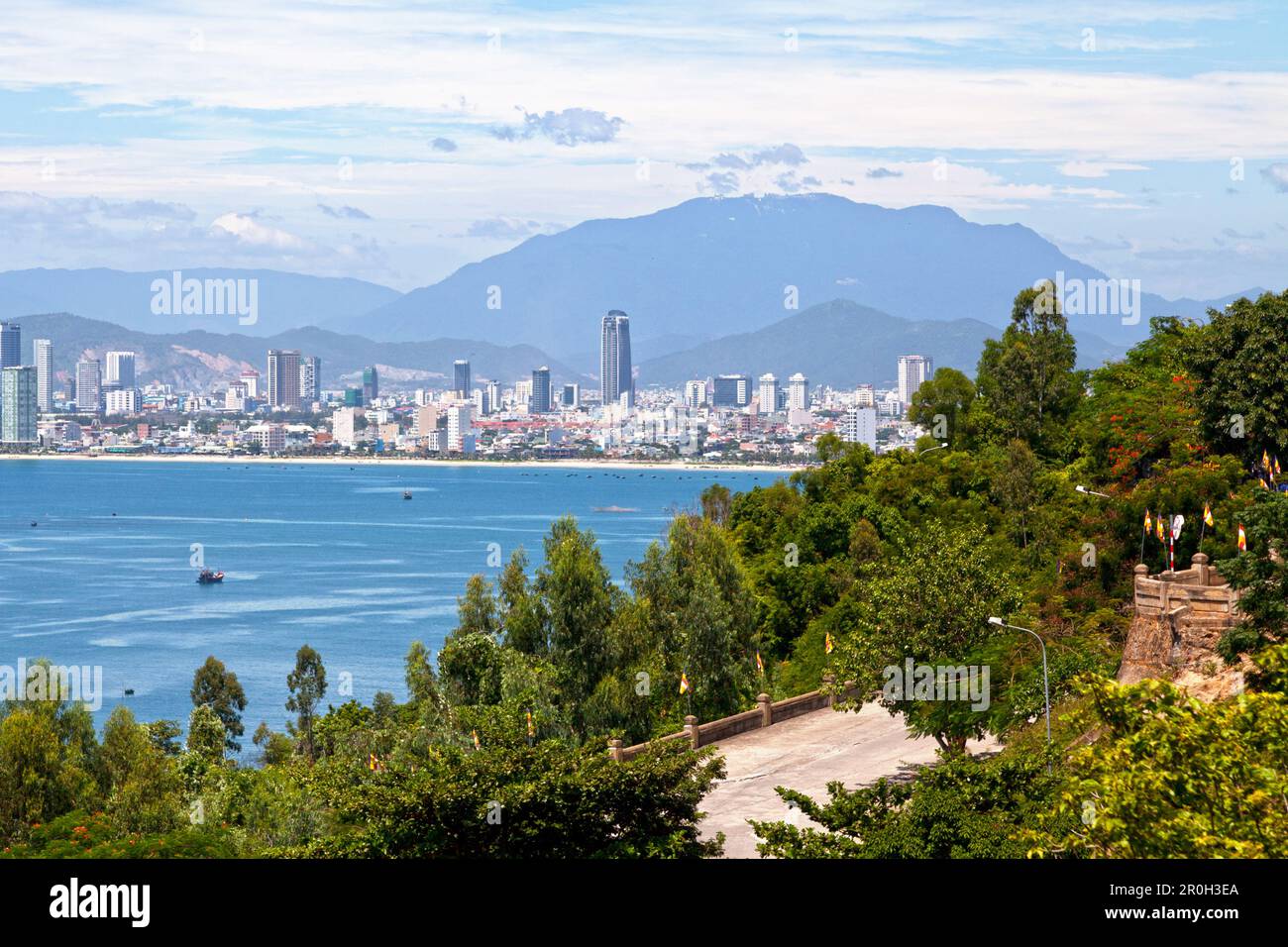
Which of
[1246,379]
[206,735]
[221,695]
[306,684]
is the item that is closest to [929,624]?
[1246,379]

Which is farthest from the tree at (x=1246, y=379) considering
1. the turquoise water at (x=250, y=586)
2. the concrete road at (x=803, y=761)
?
the turquoise water at (x=250, y=586)

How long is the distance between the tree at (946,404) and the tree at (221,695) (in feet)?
113

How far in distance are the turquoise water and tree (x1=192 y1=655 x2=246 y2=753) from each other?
3.95 m

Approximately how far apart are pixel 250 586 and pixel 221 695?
49947mm

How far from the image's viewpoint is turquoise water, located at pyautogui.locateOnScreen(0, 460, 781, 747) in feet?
284

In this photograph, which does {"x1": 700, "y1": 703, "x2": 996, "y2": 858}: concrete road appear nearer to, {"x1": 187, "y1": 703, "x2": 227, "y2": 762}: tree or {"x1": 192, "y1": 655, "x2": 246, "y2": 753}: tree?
{"x1": 187, "y1": 703, "x2": 227, "y2": 762}: tree

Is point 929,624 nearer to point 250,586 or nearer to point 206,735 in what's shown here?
point 206,735

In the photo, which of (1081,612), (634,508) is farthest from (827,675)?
(634,508)

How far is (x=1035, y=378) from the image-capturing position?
59406 mm

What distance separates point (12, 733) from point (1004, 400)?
38.9 metres

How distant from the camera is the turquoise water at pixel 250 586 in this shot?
86.6 meters

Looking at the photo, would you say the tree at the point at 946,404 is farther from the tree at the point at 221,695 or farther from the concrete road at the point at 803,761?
the tree at the point at 221,695
